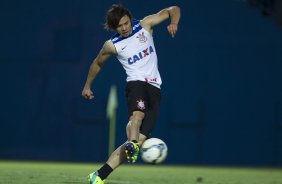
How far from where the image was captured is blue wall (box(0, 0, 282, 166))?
16.4 metres

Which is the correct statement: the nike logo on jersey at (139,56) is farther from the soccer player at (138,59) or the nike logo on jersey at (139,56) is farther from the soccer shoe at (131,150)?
the soccer shoe at (131,150)

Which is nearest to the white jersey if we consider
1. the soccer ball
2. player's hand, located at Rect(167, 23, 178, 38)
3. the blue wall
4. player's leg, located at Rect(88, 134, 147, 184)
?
player's hand, located at Rect(167, 23, 178, 38)

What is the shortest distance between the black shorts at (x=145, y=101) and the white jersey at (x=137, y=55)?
7 centimetres

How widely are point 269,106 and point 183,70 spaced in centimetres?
225

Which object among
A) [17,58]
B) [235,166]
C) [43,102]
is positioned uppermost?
[17,58]

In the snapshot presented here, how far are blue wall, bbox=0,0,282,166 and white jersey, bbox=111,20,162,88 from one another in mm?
9370

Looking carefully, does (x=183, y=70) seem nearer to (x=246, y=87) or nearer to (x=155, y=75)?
(x=246, y=87)

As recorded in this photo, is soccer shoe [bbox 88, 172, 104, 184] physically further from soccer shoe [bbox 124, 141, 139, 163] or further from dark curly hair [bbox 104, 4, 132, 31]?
dark curly hair [bbox 104, 4, 132, 31]

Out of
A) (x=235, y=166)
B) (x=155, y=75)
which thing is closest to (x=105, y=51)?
(x=155, y=75)

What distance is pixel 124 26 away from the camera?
682cm

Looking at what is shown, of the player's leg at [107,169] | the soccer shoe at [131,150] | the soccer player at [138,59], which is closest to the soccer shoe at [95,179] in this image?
the player's leg at [107,169]

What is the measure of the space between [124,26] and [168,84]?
384 inches

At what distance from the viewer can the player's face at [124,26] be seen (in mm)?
6809

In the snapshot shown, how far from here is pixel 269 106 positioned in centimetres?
1652
